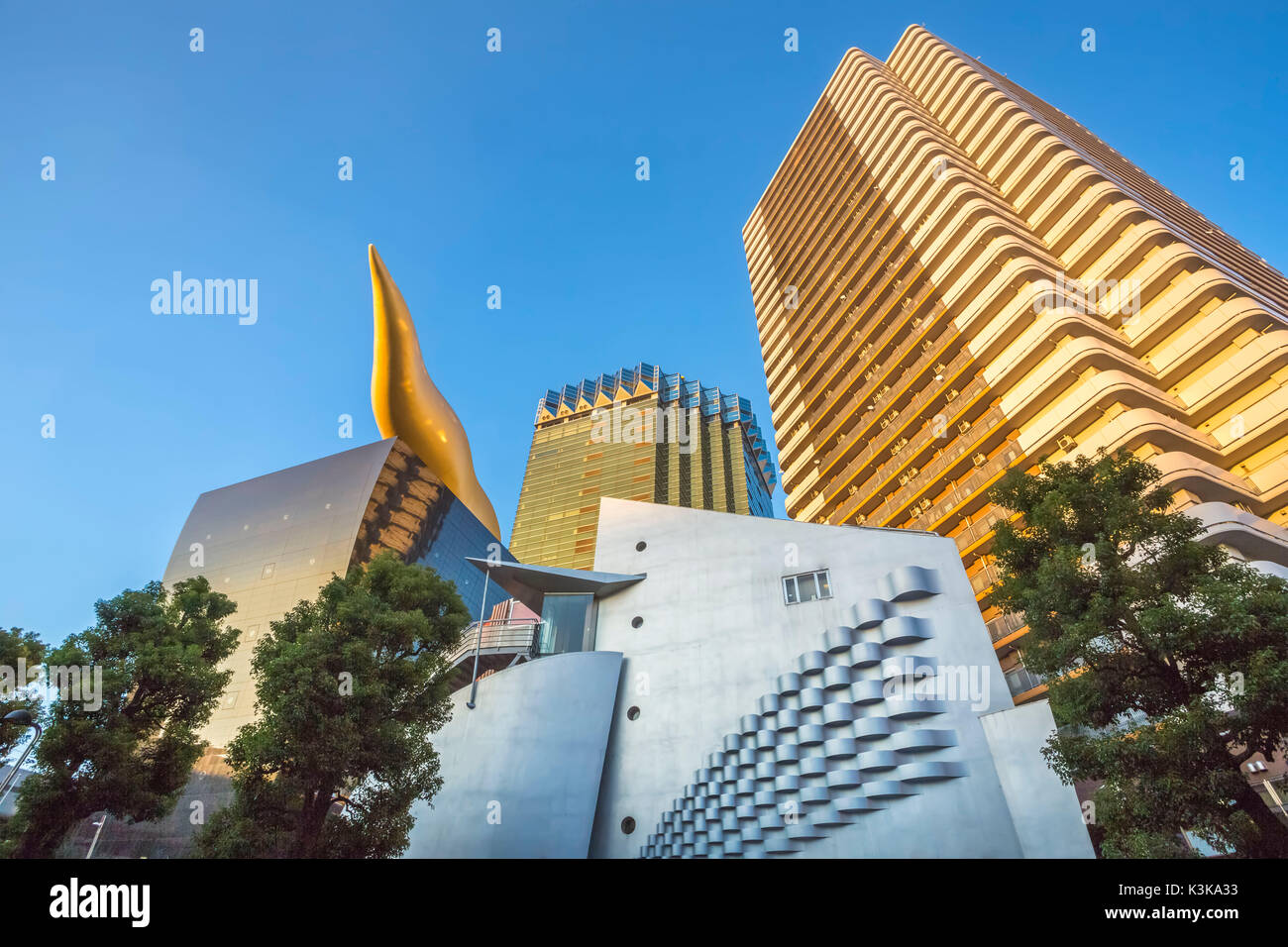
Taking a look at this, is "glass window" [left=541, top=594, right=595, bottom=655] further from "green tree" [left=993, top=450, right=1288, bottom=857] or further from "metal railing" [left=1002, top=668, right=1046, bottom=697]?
"metal railing" [left=1002, top=668, right=1046, bottom=697]

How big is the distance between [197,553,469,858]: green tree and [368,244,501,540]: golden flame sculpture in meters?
26.4

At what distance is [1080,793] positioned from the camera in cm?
1505

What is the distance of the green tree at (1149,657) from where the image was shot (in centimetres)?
929

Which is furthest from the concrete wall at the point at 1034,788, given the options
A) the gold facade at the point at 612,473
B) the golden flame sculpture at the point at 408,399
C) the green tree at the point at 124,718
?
the gold facade at the point at 612,473

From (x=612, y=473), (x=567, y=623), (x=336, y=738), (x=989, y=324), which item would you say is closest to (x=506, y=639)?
(x=567, y=623)

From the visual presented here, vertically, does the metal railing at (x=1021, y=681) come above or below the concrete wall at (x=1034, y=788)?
above

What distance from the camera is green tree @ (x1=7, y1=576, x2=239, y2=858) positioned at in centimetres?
1319

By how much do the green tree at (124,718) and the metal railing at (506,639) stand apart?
7524mm

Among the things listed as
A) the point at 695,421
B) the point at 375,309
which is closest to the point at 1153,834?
the point at 375,309

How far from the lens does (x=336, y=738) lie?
13.3 metres

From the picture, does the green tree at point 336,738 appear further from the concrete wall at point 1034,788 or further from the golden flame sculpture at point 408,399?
the golden flame sculpture at point 408,399
